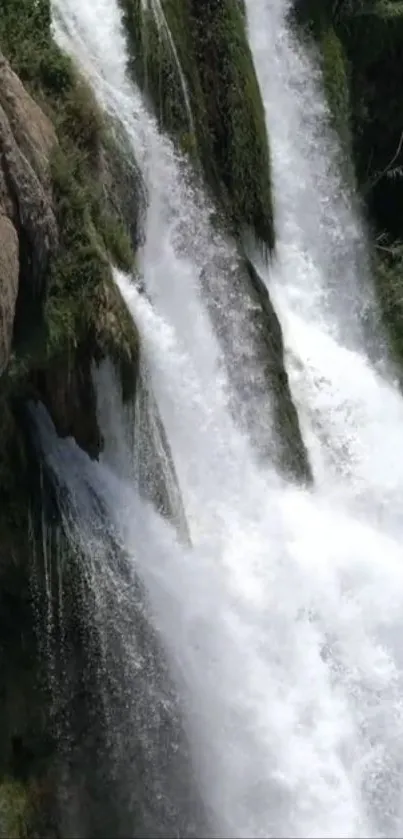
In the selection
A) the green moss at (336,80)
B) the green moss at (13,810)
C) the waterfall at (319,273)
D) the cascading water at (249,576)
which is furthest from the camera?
the green moss at (336,80)

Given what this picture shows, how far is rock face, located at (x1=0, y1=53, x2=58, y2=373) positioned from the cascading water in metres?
1.37

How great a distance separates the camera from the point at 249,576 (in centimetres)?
1040

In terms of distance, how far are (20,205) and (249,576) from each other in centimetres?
415

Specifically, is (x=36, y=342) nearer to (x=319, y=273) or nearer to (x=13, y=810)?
(x=13, y=810)

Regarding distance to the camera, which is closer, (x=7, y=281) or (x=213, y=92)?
(x=7, y=281)

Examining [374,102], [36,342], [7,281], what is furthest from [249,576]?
[374,102]

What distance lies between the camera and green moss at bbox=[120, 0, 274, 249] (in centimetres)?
1135

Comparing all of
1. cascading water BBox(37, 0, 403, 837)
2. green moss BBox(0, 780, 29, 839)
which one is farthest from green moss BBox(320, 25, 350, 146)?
green moss BBox(0, 780, 29, 839)

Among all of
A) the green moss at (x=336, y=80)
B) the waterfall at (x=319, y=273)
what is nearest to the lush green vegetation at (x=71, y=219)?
the waterfall at (x=319, y=273)

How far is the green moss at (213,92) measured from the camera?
37.2 feet

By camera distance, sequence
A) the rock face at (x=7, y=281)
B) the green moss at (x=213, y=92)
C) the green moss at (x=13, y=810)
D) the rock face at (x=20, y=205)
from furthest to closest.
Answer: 1. the green moss at (x=213, y=92)
2. the green moss at (x=13, y=810)
3. the rock face at (x=20, y=205)
4. the rock face at (x=7, y=281)

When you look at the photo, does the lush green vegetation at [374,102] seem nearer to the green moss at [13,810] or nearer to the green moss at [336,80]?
the green moss at [336,80]

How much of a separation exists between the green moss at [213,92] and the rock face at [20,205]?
267cm

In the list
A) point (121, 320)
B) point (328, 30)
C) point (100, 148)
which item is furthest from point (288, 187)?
point (121, 320)
